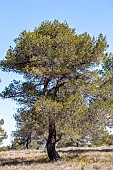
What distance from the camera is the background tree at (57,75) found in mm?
24125

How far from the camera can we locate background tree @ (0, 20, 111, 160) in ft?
79.2

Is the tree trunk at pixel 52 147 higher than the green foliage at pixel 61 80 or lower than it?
lower

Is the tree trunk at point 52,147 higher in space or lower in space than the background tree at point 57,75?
lower

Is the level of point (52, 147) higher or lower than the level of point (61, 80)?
lower

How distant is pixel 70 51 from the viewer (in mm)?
25109

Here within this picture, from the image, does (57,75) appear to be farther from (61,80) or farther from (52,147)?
(52,147)

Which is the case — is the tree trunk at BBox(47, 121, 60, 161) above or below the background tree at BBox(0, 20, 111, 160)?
below

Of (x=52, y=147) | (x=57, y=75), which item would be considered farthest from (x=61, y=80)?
(x=52, y=147)

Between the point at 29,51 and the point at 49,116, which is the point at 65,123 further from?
the point at 29,51

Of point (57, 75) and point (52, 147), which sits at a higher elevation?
point (57, 75)

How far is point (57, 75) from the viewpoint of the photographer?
25.7 meters

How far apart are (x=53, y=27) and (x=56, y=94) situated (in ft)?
19.4

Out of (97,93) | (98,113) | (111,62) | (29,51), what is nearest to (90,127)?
(98,113)

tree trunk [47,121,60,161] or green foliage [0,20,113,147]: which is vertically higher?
green foliage [0,20,113,147]
